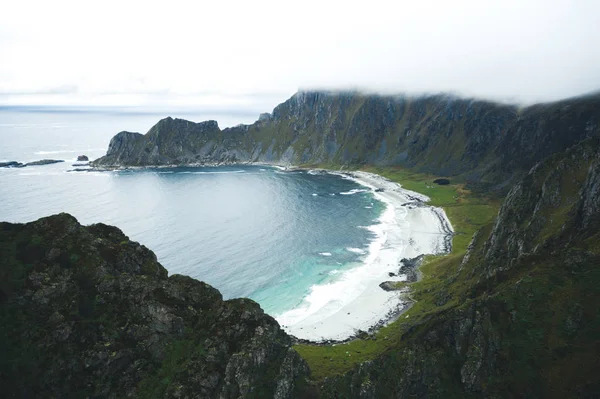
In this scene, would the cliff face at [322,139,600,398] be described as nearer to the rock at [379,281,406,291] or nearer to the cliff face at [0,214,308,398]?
the cliff face at [0,214,308,398]

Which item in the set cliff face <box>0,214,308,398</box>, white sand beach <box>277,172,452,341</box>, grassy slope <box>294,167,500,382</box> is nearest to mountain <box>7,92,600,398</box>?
cliff face <box>0,214,308,398</box>

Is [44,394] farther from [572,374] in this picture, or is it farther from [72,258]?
[572,374]

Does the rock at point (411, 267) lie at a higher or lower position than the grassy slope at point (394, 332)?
lower

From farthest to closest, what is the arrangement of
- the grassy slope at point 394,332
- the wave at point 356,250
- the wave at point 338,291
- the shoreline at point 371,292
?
the wave at point 356,250, the wave at point 338,291, the shoreline at point 371,292, the grassy slope at point 394,332

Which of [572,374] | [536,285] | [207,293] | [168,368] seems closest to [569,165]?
[536,285]

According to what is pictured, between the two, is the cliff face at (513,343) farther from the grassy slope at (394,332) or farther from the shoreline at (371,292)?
the shoreline at (371,292)

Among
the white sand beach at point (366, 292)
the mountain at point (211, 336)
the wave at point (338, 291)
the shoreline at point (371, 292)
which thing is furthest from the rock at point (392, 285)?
the mountain at point (211, 336)
